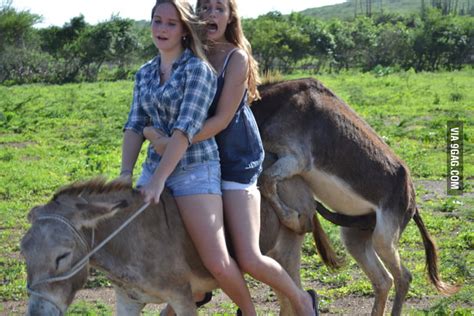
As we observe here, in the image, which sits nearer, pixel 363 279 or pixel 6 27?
pixel 363 279

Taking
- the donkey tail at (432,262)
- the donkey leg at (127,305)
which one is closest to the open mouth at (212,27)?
the donkey leg at (127,305)

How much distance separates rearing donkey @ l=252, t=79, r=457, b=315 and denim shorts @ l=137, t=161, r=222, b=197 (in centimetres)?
76

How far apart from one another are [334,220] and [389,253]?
47cm

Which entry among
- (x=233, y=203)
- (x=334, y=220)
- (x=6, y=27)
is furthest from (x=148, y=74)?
(x=6, y=27)

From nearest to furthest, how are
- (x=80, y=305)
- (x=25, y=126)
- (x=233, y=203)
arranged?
(x=233, y=203) < (x=80, y=305) < (x=25, y=126)

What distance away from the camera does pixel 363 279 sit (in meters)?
6.82

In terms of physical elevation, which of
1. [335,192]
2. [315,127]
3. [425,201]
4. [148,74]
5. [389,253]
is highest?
[148,74]

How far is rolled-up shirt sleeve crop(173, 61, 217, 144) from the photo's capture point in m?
3.87

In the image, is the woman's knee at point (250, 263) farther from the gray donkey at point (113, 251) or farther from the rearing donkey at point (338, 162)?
the rearing donkey at point (338, 162)

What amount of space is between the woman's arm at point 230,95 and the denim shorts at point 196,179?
0.15 metres

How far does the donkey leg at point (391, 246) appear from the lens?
5.17 meters

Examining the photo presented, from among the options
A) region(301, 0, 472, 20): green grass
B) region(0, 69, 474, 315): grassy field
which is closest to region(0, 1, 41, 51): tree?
region(0, 69, 474, 315): grassy field

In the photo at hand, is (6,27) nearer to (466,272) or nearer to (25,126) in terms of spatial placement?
(25,126)

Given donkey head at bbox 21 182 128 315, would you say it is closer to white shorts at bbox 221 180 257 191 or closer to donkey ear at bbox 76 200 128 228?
donkey ear at bbox 76 200 128 228
